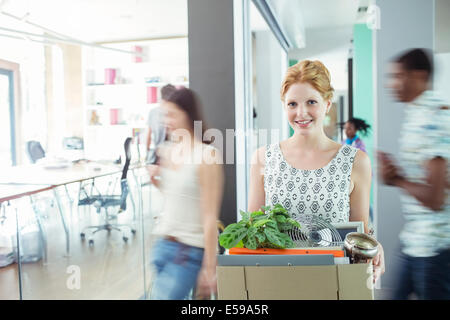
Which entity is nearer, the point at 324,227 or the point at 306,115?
the point at 324,227

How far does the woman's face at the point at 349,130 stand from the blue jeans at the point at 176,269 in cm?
205

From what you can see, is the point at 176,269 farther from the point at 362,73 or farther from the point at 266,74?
the point at 266,74

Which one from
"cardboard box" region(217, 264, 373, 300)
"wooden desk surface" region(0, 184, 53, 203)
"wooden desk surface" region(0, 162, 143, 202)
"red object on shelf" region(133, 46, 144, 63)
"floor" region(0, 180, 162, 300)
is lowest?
"floor" region(0, 180, 162, 300)

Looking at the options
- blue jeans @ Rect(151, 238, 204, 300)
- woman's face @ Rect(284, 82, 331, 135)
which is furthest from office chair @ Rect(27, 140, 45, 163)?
woman's face @ Rect(284, 82, 331, 135)

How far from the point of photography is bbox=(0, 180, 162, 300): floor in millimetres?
1814

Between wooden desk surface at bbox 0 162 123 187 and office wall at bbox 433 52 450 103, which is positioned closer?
wooden desk surface at bbox 0 162 123 187

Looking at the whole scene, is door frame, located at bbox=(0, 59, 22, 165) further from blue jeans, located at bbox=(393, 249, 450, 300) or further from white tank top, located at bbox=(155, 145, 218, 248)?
blue jeans, located at bbox=(393, 249, 450, 300)

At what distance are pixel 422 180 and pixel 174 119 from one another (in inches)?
43.1

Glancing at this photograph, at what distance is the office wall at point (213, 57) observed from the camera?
6.38 feet

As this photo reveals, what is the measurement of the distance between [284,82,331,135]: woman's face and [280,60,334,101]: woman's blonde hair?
0.04ft

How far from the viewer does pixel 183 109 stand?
1900 mm
